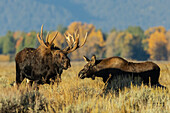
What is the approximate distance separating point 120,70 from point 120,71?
0.11ft

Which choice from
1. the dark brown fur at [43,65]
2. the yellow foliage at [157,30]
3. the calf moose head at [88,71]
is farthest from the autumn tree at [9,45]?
the dark brown fur at [43,65]

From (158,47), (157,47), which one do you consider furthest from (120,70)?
(158,47)

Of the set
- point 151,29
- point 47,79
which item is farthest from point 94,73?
point 151,29

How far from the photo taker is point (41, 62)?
26.0ft

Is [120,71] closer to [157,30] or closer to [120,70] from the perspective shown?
[120,70]

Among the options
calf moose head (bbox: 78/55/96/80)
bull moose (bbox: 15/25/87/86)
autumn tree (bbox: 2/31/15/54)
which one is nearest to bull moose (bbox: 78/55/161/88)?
calf moose head (bbox: 78/55/96/80)

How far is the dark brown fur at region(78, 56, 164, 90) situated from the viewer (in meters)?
8.66

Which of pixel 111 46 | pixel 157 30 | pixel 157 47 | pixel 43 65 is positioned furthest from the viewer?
pixel 157 30

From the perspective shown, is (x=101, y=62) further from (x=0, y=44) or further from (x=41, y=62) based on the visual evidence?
(x=0, y=44)

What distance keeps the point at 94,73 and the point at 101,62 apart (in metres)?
0.47

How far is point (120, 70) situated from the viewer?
880 cm

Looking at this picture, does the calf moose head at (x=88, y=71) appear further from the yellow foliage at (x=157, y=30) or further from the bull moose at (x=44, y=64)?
the yellow foliage at (x=157, y=30)

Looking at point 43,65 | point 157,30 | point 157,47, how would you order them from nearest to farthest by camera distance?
point 43,65
point 157,47
point 157,30

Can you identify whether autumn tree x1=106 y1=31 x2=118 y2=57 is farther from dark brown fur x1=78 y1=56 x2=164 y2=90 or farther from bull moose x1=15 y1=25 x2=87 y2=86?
bull moose x1=15 y1=25 x2=87 y2=86
